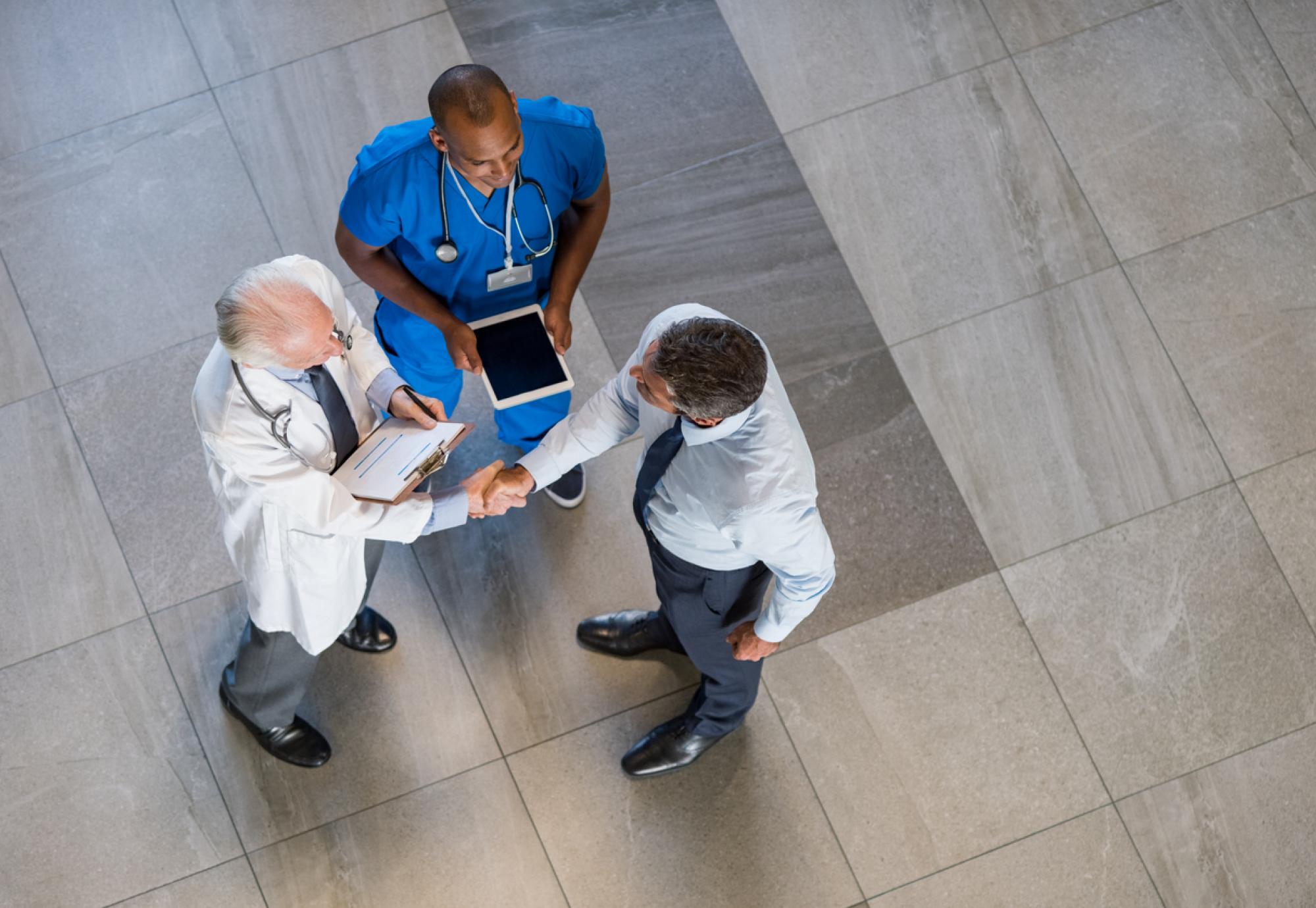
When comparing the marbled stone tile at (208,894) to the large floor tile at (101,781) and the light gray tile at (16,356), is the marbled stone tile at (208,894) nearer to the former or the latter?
the large floor tile at (101,781)

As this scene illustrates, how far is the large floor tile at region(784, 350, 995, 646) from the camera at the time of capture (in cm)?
312

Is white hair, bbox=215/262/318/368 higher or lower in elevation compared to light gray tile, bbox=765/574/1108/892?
higher

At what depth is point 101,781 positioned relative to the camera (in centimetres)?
290

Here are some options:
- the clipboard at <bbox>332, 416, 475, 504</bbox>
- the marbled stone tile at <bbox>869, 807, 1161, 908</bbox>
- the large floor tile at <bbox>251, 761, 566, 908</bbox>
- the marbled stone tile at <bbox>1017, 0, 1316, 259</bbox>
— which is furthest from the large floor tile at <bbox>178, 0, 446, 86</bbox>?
the marbled stone tile at <bbox>869, 807, 1161, 908</bbox>

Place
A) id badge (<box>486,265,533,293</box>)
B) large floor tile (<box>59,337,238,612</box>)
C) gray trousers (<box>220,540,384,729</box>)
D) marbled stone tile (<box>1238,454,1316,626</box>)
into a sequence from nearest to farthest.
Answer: id badge (<box>486,265,533,293</box>) < gray trousers (<box>220,540,384,729</box>) < large floor tile (<box>59,337,238,612</box>) < marbled stone tile (<box>1238,454,1316,626</box>)

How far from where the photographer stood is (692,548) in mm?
2232

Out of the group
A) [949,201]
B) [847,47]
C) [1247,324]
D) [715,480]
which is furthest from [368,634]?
[1247,324]

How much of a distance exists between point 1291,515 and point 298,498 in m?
2.96

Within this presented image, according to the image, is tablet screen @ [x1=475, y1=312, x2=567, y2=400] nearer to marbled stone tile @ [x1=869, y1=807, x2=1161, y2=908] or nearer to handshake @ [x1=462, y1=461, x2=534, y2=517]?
handshake @ [x1=462, y1=461, x2=534, y2=517]

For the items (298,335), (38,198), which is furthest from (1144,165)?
(38,198)

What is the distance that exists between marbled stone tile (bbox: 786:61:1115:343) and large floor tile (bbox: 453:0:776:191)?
27 cm

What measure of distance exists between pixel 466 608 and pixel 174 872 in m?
1.06

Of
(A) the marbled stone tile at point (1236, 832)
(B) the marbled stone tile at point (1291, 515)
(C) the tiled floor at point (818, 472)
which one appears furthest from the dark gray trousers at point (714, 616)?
(B) the marbled stone tile at point (1291, 515)

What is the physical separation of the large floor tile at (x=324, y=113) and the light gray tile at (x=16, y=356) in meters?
0.84
